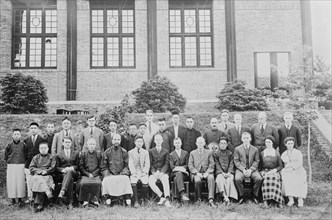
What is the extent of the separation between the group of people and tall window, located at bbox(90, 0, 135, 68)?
1051 centimetres

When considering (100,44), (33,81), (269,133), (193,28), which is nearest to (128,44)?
(100,44)

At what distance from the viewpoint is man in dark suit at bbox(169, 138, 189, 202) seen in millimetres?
8859

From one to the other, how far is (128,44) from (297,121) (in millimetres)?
10698

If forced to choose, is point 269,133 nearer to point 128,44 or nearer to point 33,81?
point 33,81

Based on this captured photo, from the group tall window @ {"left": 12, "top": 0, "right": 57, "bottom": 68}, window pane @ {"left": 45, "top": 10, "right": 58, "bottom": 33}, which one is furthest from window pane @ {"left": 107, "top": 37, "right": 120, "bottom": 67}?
window pane @ {"left": 45, "top": 10, "right": 58, "bottom": 33}

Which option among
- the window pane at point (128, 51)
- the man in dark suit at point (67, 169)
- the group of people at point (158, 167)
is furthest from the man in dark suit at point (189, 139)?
the window pane at point (128, 51)

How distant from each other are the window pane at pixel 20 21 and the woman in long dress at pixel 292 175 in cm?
1563

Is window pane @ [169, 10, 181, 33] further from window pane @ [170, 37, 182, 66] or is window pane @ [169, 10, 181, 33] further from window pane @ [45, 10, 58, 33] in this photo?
window pane @ [45, 10, 58, 33]

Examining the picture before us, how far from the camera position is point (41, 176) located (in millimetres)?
8625

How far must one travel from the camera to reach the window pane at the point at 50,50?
19.8 m

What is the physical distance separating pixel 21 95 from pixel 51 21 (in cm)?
582

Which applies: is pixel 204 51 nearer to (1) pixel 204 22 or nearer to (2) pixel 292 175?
(1) pixel 204 22

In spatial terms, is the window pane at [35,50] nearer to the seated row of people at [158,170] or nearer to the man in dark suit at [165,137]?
the seated row of people at [158,170]

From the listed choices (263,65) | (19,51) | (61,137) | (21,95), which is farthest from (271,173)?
(19,51)
